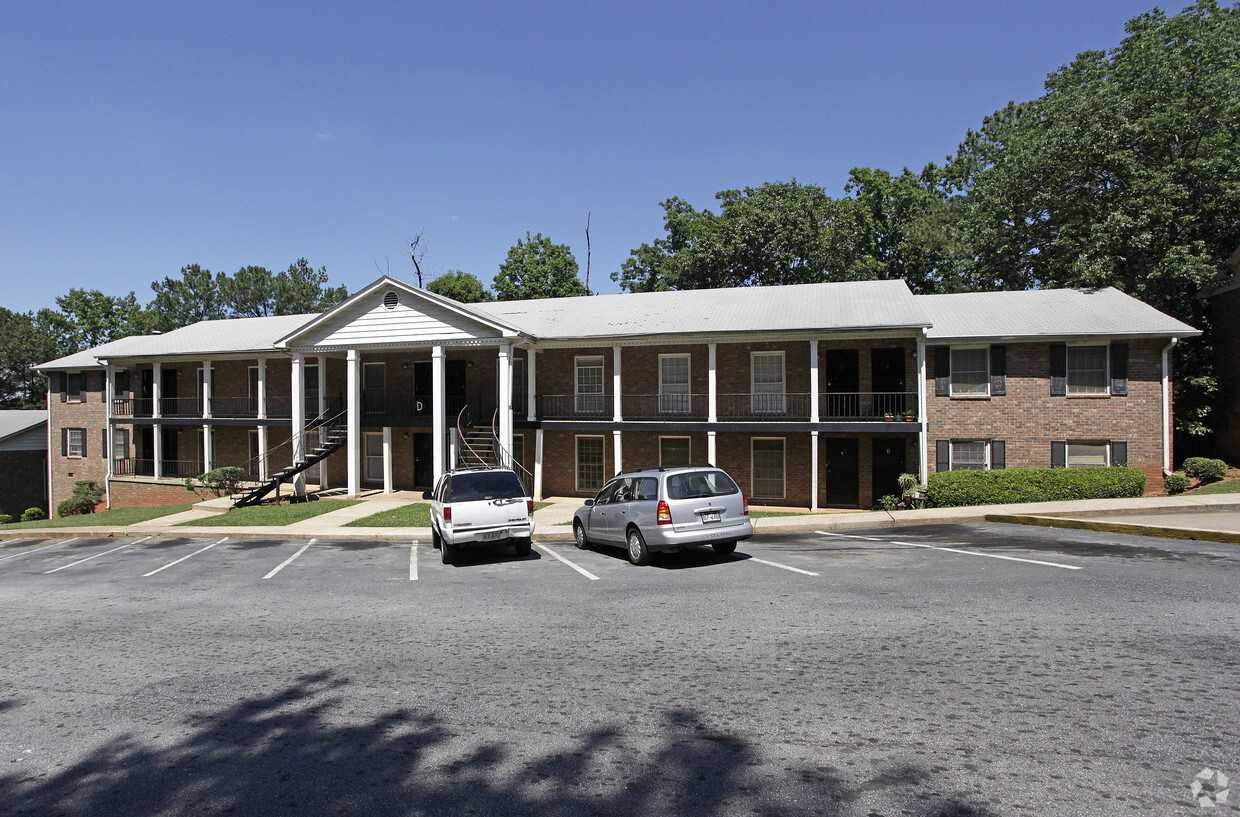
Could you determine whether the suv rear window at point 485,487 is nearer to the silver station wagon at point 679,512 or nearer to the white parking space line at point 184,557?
the silver station wagon at point 679,512

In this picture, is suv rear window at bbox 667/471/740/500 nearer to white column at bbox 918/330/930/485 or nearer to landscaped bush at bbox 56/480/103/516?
white column at bbox 918/330/930/485

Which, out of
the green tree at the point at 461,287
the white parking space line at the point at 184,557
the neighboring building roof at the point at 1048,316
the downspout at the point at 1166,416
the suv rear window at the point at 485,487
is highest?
the green tree at the point at 461,287

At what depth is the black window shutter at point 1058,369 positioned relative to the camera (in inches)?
846

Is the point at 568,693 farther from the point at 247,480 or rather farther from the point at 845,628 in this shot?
the point at 247,480

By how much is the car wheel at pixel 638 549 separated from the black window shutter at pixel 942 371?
14.3 m

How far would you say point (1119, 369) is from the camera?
836 inches

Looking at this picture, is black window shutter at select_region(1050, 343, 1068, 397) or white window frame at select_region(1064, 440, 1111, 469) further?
black window shutter at select_region(1050, 343, 1068, 397)

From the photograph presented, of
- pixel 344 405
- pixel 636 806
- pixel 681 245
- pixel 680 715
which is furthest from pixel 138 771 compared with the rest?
pixel 681 245

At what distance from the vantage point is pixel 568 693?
573 cm

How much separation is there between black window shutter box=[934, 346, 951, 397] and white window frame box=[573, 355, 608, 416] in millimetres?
10824

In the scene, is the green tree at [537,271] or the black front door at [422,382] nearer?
the black front door at [422,382]

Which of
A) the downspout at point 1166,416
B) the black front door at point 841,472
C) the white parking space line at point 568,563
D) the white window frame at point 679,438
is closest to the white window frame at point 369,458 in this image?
the white window frame at point 679,438

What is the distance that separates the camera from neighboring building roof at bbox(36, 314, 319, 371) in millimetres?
28688

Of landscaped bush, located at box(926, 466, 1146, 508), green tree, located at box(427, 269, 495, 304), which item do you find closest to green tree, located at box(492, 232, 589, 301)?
green tree, located at box(427, 269, 495, 304)
